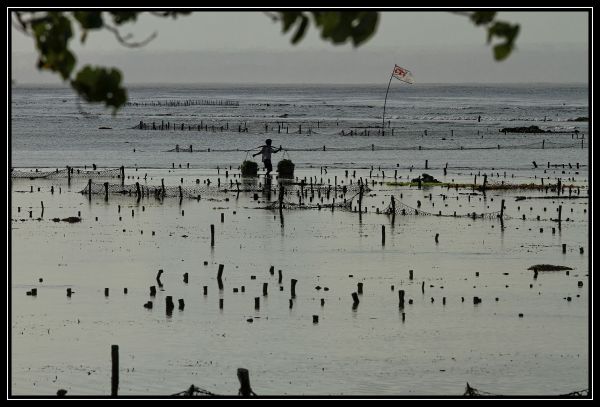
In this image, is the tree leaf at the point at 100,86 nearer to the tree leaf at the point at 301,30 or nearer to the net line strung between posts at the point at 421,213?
the tree leaf at the point at 301,30


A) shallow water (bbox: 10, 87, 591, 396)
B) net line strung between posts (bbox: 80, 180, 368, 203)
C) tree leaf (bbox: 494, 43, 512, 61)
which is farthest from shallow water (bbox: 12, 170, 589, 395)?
tree leaf (bbox: 494, 43, 512, 61)

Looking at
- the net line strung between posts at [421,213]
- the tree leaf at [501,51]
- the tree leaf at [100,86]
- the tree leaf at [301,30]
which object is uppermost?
the tree leaf at [301,30]

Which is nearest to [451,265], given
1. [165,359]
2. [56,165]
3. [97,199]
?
[165,359]

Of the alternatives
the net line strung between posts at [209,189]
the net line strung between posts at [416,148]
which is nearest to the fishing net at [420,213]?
the net line strung between posts at [209,189]

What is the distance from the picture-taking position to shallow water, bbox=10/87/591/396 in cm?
2803

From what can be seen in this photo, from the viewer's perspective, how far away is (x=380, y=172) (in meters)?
79.4

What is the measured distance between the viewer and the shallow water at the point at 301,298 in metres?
28.0

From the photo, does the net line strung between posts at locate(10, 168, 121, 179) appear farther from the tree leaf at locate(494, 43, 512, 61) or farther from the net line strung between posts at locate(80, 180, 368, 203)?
the tree leaf at locate(494, 43, 512, 61)

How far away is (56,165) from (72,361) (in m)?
59.7

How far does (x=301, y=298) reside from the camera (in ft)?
117

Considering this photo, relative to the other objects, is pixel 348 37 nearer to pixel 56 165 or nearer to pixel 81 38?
pixel 81 38

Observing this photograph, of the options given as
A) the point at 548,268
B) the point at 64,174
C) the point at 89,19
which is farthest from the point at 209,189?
the point at 89,19

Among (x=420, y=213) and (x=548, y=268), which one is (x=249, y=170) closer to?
(x=420, y=213)

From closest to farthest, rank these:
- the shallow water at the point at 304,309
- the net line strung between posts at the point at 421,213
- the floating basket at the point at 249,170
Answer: the shallow water at the point at 304,309 < the net line strung between posts at the point at 421,213 < the floating basket at the point at 249,170
